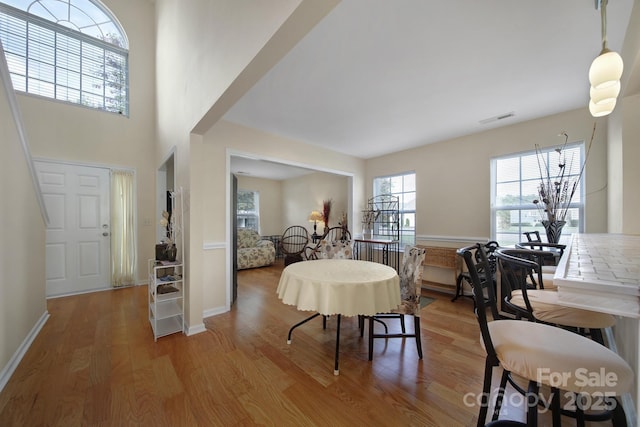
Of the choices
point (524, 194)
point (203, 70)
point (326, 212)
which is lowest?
point (326, 212)

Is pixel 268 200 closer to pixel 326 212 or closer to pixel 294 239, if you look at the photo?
pixel 294 239

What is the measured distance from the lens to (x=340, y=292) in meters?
1.70

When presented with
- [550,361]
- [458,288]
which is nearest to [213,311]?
[550,361]

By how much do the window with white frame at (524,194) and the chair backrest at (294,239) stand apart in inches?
180

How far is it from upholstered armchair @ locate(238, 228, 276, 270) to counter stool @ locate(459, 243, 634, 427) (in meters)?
5.07

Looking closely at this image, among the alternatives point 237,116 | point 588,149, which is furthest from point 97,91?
point 588,149

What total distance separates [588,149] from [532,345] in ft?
10.6

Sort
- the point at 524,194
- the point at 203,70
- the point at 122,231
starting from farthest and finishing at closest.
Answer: the point at 122,231 < the point at 524,194 < the point at 203,70

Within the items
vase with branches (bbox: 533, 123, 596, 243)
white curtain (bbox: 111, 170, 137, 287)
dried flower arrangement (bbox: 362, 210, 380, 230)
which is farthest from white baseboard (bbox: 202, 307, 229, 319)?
vase with branches (bbox: 533, 123, 596, 243)

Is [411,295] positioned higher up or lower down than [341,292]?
lower down

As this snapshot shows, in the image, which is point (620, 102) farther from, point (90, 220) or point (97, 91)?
point (97, 91)

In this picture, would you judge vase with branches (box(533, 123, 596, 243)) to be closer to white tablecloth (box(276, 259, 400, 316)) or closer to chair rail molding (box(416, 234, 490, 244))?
chair rail molding (box(416, 234, 490, 244))

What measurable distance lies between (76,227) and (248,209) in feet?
12.6

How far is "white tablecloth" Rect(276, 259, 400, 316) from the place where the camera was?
1691 mm
